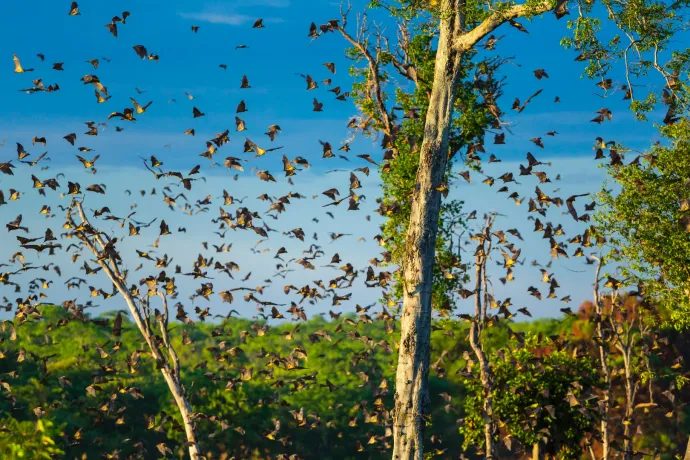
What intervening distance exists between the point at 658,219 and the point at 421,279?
8474 millimetres

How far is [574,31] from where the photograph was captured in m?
14.1

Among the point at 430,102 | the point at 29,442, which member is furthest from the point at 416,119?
the point at 29,442

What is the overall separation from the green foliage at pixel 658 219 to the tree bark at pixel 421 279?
715 centimetres

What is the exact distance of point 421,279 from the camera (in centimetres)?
1305

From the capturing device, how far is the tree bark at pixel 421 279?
1291 cm

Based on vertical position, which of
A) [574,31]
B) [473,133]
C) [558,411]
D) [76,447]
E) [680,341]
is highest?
[574,31]

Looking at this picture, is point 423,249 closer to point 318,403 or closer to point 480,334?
point 480,334

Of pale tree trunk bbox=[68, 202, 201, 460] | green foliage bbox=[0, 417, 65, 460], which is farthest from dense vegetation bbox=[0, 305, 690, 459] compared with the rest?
pale tree trunk bbox=[68, 202, 201, 460]

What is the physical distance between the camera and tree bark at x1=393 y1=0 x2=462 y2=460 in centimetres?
1291

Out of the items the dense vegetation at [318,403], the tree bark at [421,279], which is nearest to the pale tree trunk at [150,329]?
the dense vegetation at [318,403]

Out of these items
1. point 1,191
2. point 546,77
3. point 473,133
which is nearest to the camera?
point 1,191

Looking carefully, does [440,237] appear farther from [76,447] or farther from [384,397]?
[76,447]

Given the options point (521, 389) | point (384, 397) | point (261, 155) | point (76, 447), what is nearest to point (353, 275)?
point (261, 155)

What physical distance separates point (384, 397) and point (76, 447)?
9.11 metres
